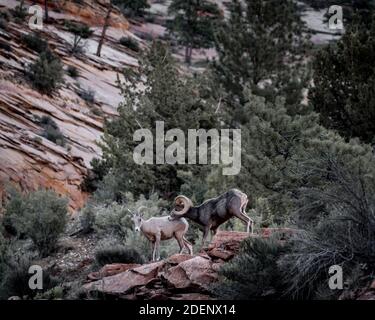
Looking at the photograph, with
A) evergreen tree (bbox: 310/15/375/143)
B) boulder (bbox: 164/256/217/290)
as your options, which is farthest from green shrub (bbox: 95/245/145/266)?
evergreen tree (bbox: 310/15/375/143)

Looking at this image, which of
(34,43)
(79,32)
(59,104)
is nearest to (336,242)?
(59,104)

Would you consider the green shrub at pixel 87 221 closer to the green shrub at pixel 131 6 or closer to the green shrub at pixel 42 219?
the green shrub at pixel 42 219

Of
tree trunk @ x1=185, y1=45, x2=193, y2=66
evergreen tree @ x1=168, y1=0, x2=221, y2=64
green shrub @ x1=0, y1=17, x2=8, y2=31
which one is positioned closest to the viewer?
green shrub @ x1=0, y1=17, x2=8, y2=31

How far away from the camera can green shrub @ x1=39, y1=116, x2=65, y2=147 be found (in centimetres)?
2256

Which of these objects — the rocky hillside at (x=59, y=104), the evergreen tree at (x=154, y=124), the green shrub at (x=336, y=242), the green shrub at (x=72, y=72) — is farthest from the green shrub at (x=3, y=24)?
the green shrub at (x=336, y=242)

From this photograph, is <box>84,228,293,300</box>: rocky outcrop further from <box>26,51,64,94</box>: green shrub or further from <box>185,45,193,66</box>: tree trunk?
<box>185,45,193,66</box>: tree trunk

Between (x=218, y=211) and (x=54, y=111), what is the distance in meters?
16.0

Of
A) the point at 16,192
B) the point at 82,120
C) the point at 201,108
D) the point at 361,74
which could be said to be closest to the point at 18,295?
the point at 16,192

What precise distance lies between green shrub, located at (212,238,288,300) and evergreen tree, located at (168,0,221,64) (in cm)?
3789

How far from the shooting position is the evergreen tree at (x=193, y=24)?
45.7 metres

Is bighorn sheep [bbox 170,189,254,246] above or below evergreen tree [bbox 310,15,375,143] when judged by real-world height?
below

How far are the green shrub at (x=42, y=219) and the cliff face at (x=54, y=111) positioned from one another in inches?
129

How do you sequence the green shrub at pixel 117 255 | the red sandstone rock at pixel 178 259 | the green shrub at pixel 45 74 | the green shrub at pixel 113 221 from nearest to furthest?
1. the red sandstone rock at pixel 178 259
2. the green shrub at pixel 117 255
3. the green shrub at pixel 113 221
4. the green shrub at pixel 45 74
